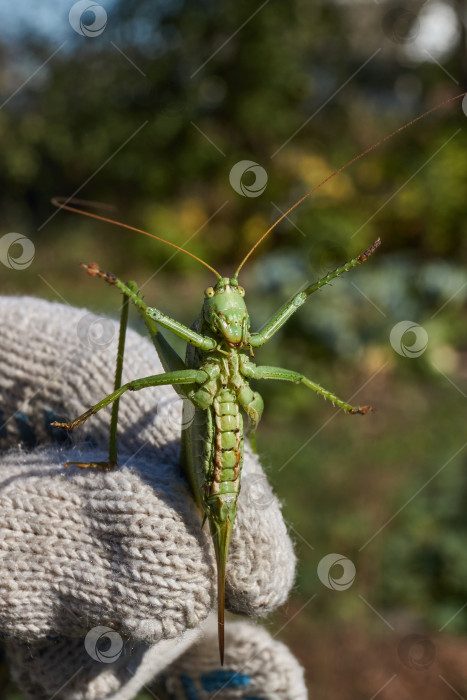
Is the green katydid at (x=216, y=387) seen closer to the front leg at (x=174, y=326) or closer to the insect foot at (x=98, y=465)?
the front leg at (x=174, y=326)

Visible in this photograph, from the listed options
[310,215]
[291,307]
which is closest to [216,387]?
[291,307]

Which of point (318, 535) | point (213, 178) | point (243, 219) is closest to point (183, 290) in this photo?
point (243, 219)

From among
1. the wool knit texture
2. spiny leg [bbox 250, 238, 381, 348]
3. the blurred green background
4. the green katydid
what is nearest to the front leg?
the green katydid

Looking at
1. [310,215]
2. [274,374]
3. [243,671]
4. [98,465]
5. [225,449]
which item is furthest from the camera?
[310,215]

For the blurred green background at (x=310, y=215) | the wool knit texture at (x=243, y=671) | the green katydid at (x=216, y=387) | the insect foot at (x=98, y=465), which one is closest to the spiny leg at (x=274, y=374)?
the green katydid at (x=216, y=387)

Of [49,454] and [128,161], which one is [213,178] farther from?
[49,454]

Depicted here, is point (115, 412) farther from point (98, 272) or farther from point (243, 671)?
point (243, 671)
